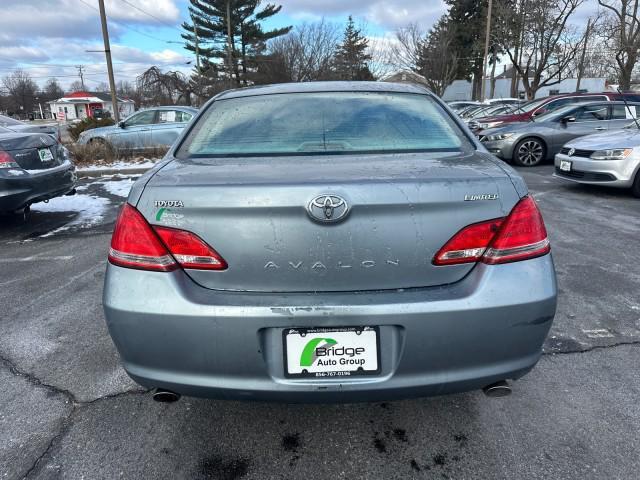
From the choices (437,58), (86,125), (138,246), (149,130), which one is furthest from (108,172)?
(437,58)

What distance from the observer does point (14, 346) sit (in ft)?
9.37

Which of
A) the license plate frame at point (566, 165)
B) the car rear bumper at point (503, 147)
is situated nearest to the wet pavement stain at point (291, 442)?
the license plate frame at point (566, 165)

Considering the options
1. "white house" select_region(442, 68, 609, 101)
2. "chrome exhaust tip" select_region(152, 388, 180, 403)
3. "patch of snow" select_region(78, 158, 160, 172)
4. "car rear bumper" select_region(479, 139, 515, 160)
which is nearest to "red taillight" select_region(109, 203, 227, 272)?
"chrome exhaust tip" select_region(152, 388, 180, 403)

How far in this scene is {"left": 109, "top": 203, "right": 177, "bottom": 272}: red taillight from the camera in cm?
165

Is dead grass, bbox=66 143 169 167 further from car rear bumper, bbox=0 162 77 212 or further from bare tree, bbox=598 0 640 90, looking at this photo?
bare tree, bbox=598 0 640 90

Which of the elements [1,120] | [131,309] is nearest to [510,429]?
[131,309]

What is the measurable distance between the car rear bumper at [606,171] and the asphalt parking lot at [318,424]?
4223 mm

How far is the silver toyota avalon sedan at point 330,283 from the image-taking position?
1565 millimetres

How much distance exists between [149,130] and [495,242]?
1125 centimetres

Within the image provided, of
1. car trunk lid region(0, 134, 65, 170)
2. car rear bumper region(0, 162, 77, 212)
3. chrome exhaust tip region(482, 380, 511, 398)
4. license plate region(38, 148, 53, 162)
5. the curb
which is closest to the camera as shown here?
chrome exhaust tip region(482, 380, 511, 398)

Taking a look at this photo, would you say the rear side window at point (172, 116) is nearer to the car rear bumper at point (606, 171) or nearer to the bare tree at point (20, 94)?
the car rear bumper at point (606, 171)

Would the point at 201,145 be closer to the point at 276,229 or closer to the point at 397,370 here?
the point at 276,229

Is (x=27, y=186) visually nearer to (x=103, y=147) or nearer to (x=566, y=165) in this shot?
(x=103, y=147)

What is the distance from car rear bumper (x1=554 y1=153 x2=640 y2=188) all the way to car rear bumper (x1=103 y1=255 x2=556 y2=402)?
19.9 feet
